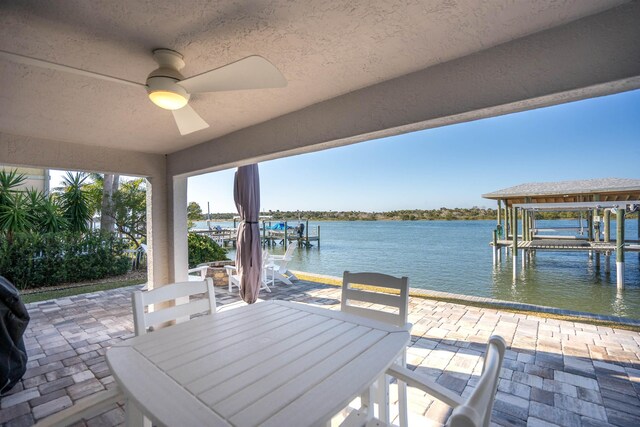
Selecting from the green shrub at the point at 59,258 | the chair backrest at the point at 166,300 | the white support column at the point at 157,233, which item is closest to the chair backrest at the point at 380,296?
the chair backrest at the point at 166,300

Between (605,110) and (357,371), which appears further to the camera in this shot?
(605,110)

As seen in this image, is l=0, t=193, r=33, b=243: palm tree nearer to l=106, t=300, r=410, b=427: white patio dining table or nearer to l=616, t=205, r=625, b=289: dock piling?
l=106, t=300, r=410, b=427: white patio dining table

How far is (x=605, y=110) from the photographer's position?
13055 mm

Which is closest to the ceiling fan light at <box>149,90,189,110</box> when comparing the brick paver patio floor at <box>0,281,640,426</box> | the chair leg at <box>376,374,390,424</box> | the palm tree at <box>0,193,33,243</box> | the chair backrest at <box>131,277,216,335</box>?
the chair backrest at <box>131,277,216,335</box>

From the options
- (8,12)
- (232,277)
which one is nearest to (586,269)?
(232,277)

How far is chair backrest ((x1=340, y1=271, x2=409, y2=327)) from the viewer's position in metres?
1.89

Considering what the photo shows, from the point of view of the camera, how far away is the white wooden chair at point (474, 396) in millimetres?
530

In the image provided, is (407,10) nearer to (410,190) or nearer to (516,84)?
(516,84)

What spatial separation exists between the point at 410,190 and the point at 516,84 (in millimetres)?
24555

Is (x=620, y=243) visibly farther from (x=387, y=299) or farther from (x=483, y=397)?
(x=483, y=397)

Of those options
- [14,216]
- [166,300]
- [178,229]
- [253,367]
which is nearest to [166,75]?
[166,300]

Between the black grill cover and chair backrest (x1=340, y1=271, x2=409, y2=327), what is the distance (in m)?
2.84

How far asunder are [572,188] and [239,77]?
35.4ft

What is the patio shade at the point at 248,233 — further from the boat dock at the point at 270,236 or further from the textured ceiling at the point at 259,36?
the boat dock at the point at 270,236
